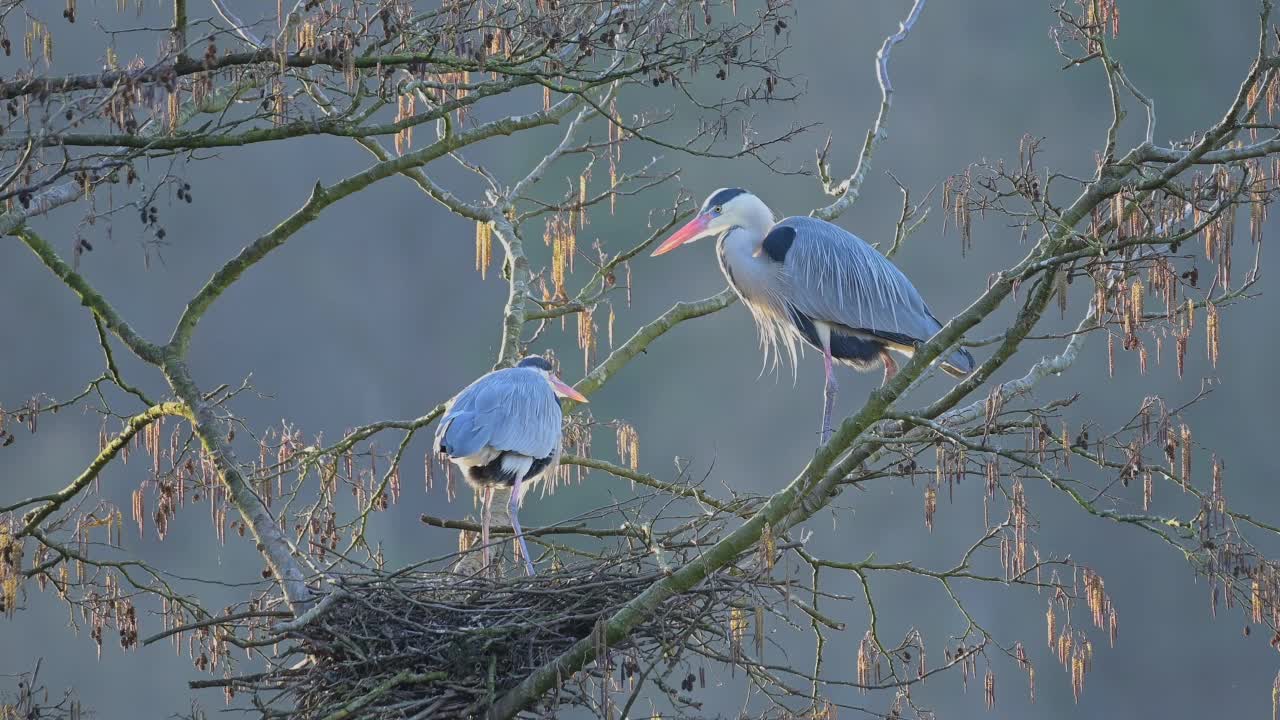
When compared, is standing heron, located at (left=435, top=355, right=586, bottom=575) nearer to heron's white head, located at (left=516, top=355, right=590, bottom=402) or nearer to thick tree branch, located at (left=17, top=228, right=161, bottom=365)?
heron's white head, located at (left=516, top=355, right=590, bottom=402)

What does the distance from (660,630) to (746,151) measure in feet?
7.64

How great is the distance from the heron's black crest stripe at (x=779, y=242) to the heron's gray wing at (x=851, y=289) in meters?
0.02

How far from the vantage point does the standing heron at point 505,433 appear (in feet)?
22.3

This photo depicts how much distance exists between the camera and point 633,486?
759 centimetres

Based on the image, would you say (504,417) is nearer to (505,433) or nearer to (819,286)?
(505,433)

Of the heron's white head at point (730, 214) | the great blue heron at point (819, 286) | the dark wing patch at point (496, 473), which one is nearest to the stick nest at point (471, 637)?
the dark wing patch at point (496, 473)

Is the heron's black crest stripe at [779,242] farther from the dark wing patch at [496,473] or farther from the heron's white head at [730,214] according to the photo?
the dark wing patch at [496,473]

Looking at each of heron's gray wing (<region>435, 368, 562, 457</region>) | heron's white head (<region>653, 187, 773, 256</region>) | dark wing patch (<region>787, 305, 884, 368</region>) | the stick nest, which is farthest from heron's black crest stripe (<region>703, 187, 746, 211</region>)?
the stick nest

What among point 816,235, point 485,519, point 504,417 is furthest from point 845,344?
point 485,519

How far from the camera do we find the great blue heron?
23.9 feet

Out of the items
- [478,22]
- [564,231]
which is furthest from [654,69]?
[564,231]

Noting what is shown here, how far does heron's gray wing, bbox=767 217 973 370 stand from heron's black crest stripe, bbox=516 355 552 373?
1.25 metres

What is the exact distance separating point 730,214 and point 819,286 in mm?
695

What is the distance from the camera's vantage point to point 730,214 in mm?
7840
